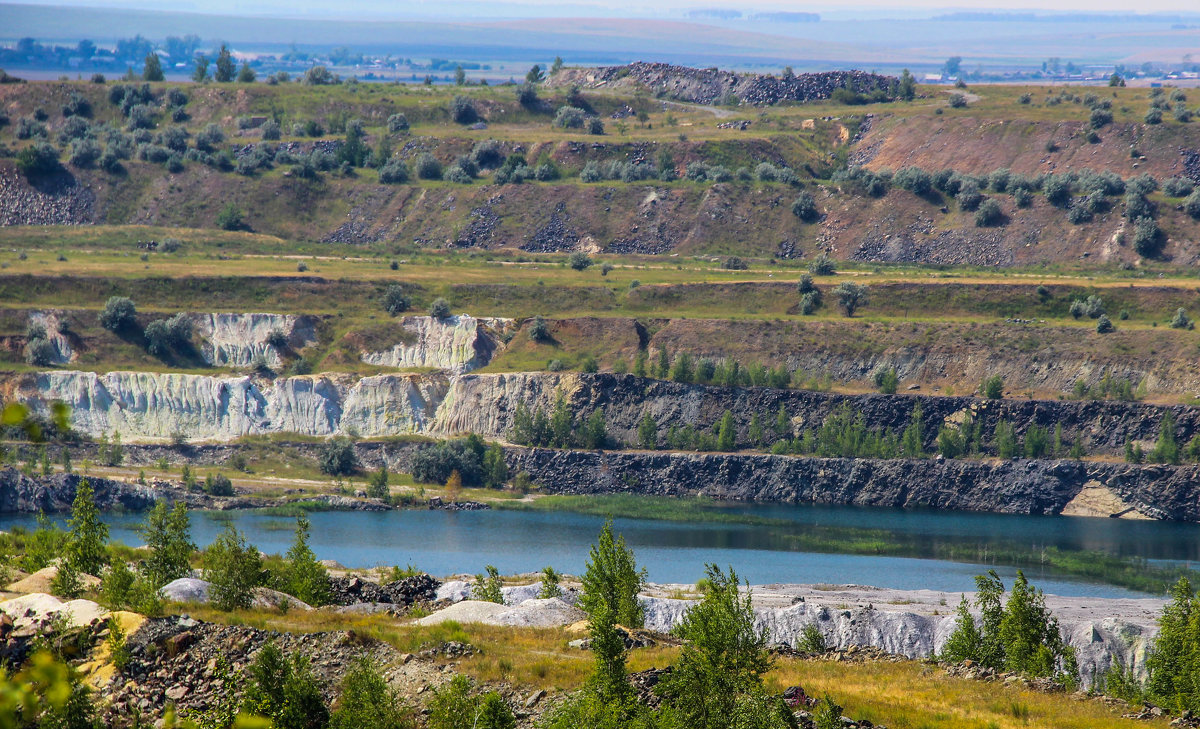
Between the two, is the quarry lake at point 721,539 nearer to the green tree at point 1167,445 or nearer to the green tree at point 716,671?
the green tree at point 1167,445

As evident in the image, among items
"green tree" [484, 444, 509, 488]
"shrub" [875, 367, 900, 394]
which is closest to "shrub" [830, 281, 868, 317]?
"shrub" [875, 367, 900, 394]

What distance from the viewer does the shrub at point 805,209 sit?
17625cm

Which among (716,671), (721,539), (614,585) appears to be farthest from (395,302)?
(716,671)

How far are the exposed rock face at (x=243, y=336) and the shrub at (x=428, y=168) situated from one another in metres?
52.9

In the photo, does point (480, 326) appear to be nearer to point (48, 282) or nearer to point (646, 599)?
point (48, 282)

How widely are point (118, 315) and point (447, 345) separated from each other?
31.1 m

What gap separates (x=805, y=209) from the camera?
6939 inches

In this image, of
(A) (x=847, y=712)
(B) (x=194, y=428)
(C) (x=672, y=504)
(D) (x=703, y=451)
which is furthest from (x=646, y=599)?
(B) (x=194, y=428)

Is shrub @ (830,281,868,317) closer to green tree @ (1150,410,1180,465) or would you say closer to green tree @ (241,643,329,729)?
green tree @ (1150,410,1180,465)

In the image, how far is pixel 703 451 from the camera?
12675 centimetres

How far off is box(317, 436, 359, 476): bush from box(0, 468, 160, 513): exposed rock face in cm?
1880

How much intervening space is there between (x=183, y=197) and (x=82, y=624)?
145725mm

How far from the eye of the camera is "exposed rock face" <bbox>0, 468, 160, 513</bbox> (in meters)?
107

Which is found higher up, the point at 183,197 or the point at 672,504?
the point at 183,197
